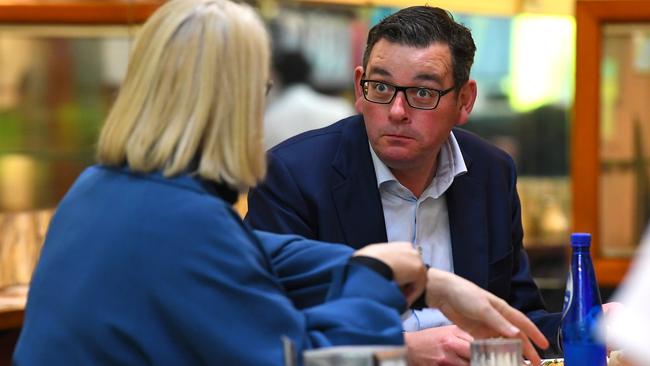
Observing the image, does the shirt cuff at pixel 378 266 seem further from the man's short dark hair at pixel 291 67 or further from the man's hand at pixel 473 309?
the man's short dark hair at pixel 291 67

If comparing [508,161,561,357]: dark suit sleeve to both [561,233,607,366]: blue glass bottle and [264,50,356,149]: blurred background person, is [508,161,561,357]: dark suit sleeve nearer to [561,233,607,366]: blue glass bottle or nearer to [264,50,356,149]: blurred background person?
[561,233,607,366]: blue glass bottle

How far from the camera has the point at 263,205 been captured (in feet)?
10.5

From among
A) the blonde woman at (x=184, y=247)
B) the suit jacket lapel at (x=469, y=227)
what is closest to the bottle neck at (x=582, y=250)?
the blonde woman at (x=184, y=247)

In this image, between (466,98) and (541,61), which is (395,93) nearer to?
(466,98)

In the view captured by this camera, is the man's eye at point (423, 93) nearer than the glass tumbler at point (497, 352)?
No

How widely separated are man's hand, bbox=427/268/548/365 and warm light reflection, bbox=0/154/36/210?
367 cm

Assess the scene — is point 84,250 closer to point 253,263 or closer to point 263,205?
point 253,263

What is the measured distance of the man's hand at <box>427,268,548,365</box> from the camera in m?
2.43

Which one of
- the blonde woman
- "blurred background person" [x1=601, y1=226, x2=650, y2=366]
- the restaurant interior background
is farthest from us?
the restaurant interior background

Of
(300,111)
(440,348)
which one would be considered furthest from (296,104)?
(440,348)

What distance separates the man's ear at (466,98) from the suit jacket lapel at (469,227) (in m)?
0.15

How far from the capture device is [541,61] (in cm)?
606

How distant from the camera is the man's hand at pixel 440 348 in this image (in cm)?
280

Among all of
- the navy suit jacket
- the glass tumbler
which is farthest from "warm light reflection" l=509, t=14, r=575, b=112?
the glass tumbler
